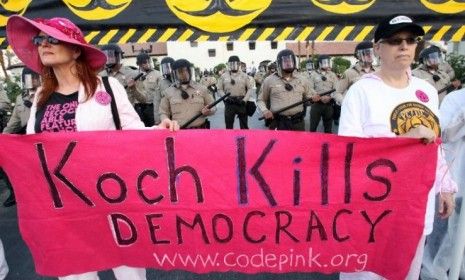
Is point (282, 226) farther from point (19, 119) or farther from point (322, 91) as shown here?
point (322, 91)

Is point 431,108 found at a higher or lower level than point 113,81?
lower

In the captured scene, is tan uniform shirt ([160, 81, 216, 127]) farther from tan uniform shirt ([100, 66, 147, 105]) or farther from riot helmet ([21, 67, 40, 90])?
riot helmet ([21, 67, 40, 90])

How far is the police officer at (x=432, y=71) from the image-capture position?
7371mm

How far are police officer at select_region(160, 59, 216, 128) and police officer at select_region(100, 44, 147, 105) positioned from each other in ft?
5.14

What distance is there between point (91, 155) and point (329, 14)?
205 centimetres

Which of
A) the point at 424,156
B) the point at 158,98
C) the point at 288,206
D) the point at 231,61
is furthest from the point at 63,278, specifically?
the point at 231,61

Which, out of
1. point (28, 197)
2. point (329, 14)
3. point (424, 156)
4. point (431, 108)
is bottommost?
point (28, 197)

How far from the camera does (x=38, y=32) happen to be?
238cm

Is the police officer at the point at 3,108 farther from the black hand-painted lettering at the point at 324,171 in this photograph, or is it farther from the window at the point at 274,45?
the window at the point at 274,45

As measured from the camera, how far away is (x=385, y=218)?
234 cm

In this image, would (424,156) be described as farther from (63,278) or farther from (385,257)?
(63,278)

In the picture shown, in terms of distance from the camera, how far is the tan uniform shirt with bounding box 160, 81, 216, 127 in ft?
20.8

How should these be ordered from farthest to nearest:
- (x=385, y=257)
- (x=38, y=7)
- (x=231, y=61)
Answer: (x=231, y=61) < (x=38, y=7) < (x=385, y=257)

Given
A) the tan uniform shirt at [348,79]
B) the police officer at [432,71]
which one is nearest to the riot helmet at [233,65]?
the tan uniform shirt at [348,79]
